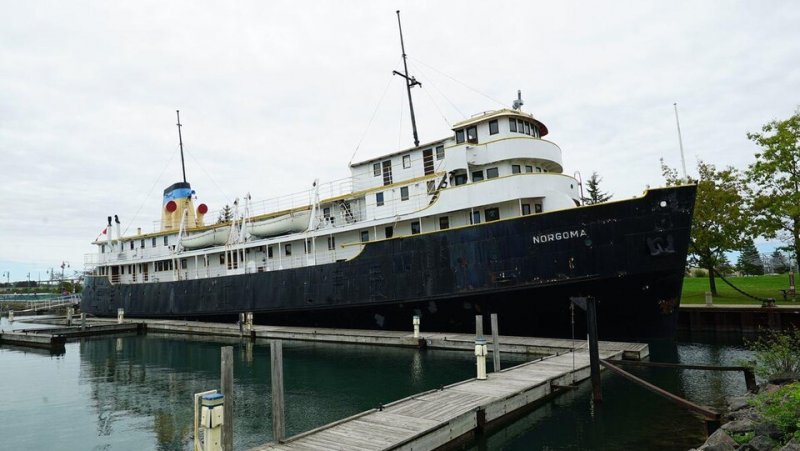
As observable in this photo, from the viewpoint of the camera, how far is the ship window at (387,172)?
21.9m

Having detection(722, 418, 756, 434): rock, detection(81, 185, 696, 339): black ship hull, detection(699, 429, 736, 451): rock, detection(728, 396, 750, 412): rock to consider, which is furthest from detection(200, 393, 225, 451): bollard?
detection(81, 185, 696, 339): black ship hull

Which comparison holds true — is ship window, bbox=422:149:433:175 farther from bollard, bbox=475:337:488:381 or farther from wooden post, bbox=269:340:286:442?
wooden post, bbox=269:340:286:442

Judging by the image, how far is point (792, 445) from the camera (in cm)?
564

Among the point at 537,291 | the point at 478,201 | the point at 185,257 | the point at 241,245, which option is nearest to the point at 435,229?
the point at 478,201

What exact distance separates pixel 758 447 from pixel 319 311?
1814 centimetres

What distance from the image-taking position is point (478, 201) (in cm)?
1758

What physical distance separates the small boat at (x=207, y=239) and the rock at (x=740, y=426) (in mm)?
25680

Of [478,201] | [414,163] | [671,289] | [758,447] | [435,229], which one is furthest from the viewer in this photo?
[414,163]

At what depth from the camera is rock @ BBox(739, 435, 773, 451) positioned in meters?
6.29

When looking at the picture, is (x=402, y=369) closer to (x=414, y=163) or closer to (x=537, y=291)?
(x=537, y=291)

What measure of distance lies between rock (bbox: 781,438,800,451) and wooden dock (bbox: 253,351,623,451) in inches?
180

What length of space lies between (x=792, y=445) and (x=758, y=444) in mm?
868

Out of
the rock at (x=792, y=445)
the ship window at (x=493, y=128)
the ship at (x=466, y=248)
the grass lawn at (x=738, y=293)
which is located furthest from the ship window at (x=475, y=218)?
the grass lawn at (x=738, y=293)

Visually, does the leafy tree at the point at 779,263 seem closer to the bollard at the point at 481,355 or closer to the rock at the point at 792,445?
the bollard at the point at 481,355
